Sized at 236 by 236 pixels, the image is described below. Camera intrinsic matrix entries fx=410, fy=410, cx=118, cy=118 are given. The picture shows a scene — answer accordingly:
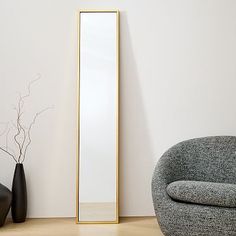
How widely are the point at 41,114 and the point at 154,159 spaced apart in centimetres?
110

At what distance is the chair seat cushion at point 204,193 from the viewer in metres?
2.78

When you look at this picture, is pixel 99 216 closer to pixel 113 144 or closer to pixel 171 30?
pixel 113 144

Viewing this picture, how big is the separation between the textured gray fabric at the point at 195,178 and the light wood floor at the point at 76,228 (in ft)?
1.20

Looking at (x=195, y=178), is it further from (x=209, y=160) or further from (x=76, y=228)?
(x=76, y=228)

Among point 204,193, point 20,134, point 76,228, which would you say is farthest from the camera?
point 20,134

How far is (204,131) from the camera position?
3752 mm

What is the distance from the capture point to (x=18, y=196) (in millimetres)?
3471

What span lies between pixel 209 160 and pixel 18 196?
1637mm

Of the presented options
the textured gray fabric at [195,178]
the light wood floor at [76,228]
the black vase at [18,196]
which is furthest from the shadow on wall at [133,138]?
the black vase at [18,196]

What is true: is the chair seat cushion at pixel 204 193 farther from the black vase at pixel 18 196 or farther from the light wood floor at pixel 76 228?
the black vase at pixel 18 196

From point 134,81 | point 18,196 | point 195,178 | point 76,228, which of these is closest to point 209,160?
point 195,178

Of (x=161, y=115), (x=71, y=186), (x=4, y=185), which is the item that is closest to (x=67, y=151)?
(x=71, y=186)

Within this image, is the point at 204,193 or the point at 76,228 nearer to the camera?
the point at 204,193

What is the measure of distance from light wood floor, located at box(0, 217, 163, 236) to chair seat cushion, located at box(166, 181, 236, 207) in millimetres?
465
